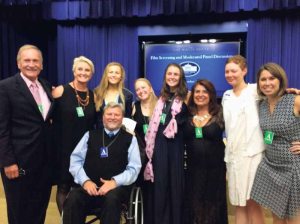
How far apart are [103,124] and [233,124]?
3.14 feet

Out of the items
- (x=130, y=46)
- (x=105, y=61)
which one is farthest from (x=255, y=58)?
(x=105, y=61)

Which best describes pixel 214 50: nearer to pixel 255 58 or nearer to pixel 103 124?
pixel 255 58

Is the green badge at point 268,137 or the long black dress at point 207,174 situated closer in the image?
the green badge at point 268,137

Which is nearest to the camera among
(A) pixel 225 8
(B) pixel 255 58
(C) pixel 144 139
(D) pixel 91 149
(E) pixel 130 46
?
(D) pixel 91 149

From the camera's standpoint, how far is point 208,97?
256 cm

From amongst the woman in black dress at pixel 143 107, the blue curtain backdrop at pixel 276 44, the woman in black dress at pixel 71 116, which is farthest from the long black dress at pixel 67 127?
the blue curtain backdrop at pixel 276 44

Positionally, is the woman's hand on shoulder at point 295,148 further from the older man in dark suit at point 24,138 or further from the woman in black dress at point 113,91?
the older man in dark suit at point 24,138

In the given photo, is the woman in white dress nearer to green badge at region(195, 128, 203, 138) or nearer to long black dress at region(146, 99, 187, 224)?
green badge at region(195, 128, 203, 138)

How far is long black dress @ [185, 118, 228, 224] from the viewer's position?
2506 millimetres

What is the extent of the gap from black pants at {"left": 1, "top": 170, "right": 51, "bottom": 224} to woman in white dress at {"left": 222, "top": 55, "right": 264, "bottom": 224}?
133 centimetres

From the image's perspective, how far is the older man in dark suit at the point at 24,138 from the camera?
7.30 ft

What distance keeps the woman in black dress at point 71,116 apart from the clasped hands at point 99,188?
0.31 m

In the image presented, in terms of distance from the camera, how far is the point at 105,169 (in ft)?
7.98

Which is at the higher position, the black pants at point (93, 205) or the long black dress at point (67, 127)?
the long black dress at point (67, 127)
